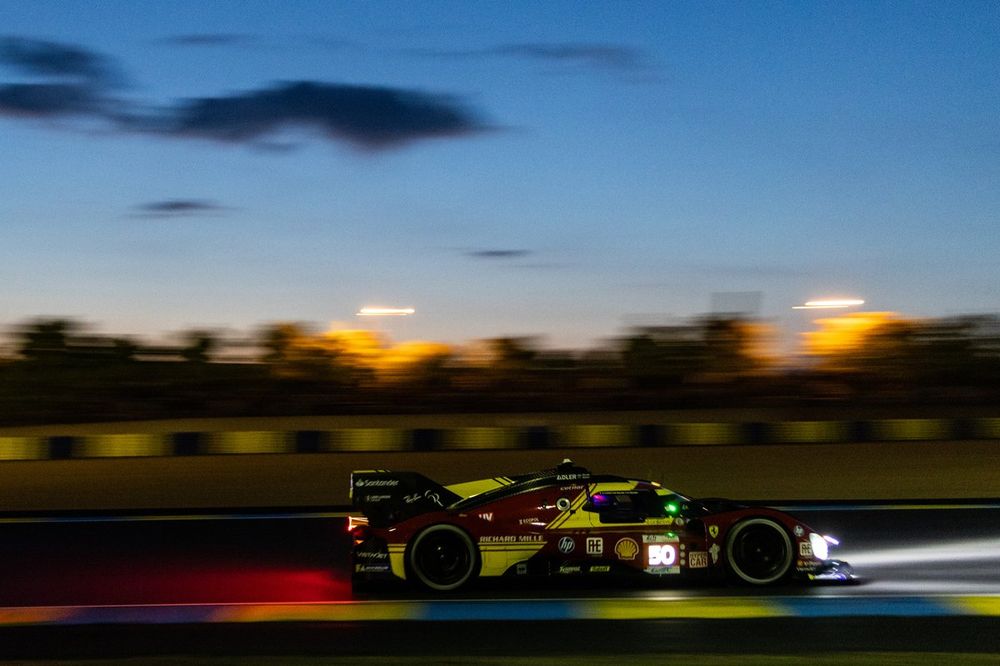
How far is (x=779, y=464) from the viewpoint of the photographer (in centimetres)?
1675

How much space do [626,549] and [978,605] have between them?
2544 millimetres

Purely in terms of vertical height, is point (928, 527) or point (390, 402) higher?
point (390, 402)

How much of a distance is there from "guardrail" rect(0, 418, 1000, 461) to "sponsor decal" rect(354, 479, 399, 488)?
10345 mm

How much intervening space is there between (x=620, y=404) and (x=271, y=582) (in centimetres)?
1718

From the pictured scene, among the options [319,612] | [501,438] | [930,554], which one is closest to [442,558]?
[319,612]

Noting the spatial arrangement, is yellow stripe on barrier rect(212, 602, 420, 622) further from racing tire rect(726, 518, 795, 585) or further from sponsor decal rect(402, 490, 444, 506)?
racing tire rect(726, 518, 795, 585)

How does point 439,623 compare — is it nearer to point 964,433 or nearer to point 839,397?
point 964,433

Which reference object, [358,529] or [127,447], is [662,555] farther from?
[127,447]

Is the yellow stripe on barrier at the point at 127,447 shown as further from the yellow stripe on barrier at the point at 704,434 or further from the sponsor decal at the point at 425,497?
the sponsor decal at the point at 425,497

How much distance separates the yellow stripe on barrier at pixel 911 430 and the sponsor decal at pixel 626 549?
12039mm

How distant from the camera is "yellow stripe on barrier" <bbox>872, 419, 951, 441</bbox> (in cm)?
1859

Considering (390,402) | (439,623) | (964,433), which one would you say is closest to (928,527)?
(439,623)

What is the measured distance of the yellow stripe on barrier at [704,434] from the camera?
18.5 metres

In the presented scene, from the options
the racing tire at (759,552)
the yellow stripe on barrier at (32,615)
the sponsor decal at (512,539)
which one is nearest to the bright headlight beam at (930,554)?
the racing tire at (759,552)
